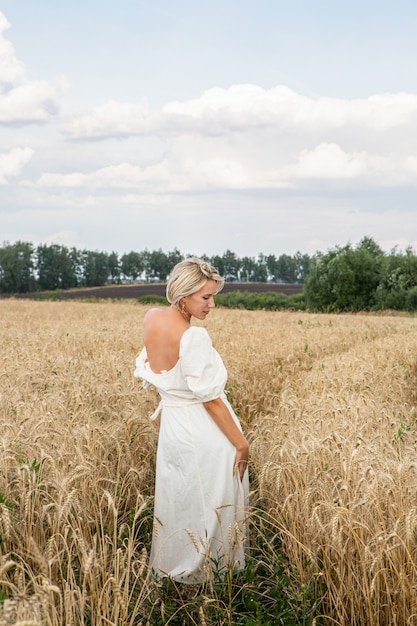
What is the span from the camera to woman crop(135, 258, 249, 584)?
3.84 metres

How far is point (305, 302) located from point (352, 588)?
5973 cm

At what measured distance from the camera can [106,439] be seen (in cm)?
521

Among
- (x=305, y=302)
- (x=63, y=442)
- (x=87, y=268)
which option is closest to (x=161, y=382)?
(x=63, y=442)

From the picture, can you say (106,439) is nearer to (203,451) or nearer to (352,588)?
(203,451)

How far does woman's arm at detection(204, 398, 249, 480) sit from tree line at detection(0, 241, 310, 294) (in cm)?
9395

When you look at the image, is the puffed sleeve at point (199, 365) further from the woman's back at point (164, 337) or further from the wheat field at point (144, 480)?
the wheat field at point (144, 480)

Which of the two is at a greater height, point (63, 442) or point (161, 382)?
point (161, 382)

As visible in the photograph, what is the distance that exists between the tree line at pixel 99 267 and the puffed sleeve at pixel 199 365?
94.1 meters

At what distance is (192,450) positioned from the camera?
3965 millimetres

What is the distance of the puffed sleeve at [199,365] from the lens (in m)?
3.78

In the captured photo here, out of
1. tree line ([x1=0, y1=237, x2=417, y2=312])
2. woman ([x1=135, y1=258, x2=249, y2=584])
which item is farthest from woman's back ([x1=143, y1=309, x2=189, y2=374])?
tree line ([x1=0, y1=237, x2=417, y2=312])

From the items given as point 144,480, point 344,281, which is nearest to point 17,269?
point 344,281

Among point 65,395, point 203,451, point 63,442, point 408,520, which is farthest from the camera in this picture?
point 65,395

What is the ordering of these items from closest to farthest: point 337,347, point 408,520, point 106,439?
point 408,520 → point 106,439 → point 337,347
